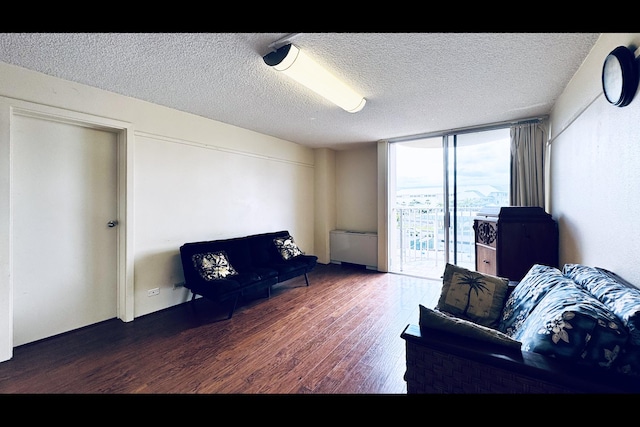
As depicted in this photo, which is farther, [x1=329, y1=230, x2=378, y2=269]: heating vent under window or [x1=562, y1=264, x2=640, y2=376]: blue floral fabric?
[x1=329, y1=230, x2=378, y2=269]: heating vent under window

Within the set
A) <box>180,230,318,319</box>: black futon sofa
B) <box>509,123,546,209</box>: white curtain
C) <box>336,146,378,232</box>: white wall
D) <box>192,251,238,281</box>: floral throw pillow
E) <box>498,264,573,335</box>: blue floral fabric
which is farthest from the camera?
<box>336,146,378,232</box>: white wall

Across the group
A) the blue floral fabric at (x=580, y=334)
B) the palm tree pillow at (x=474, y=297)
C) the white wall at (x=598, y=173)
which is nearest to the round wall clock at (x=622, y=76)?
the white wall at (x=598, y=173)

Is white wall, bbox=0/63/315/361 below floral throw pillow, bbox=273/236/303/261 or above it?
above

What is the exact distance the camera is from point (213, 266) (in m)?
2.79

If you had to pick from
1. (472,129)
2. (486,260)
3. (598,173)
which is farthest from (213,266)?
(472,129)

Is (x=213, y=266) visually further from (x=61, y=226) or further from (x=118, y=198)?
(x=61, y=226)

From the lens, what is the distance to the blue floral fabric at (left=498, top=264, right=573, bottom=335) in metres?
1.33

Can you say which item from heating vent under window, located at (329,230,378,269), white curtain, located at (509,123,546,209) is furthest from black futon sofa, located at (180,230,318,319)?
white curtain, located at (509,123,546,209)

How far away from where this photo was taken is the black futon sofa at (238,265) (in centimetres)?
260

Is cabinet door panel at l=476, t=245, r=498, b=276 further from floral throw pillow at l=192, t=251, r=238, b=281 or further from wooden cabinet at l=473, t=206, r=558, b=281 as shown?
floral throw pillow at l=192, t=251, r=238, b=281

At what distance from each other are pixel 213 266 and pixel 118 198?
121 cm

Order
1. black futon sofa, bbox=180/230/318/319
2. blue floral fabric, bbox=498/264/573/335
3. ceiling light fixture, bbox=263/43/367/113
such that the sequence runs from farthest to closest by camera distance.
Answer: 1. black futon sofa, bbox=180/230/318/319
2. ceiling light fixture, bbox=263/43/367/113
3. blue floral fabric, bbox=498/264/573/335

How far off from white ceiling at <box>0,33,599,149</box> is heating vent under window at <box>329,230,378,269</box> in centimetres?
227
